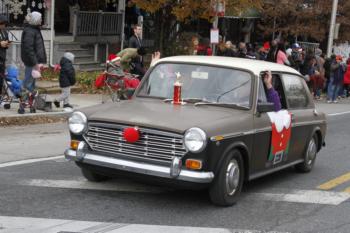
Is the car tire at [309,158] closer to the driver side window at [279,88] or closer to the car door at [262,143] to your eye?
the driver side window at [279,88]

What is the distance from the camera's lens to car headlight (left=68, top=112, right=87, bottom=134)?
6773 millimetres

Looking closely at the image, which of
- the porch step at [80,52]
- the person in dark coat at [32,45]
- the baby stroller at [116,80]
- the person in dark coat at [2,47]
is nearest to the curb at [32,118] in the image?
the person in dark coat at [32,45]

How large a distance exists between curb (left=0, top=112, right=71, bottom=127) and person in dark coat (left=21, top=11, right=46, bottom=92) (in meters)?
0.62

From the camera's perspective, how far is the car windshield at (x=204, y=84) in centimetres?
729

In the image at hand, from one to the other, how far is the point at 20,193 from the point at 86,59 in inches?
630

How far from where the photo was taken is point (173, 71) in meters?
7.66

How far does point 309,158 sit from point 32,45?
6.17 m

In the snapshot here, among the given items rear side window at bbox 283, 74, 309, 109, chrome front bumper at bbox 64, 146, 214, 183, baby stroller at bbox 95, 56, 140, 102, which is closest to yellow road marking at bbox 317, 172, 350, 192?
rear side window at bbox 283, 74, 309, 109

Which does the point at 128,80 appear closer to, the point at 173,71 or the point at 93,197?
the point at 173,71

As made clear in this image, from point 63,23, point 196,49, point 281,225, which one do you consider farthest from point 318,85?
point 281,225

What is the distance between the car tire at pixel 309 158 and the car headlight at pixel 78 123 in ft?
11.4

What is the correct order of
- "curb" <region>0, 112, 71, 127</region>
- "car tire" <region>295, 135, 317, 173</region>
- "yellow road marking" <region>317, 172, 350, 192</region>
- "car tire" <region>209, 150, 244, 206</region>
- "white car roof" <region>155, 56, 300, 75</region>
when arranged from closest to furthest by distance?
"car tire" <region>209, 150, 244, 206</region>
"white car roof" <region>155, 56, 300, 75</region>
"yellow road marking" <region>317, 172, 350, 192</region>
"car tire" <region>295, 135, 317, 173</region>
"curb" <region>0, 112, 71, 127</region>

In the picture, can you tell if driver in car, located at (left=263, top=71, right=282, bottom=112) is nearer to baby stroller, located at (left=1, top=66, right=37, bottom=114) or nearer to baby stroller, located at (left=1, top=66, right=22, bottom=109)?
baby stroller, located at (left=1, top=66, right=37, bottom=114)

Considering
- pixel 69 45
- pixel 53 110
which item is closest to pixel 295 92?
pixel 53 110
